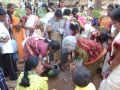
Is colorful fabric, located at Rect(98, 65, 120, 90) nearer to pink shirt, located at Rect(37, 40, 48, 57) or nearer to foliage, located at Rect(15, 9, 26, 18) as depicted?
pink shirt, located at Rect(37, 40, 48, 57)

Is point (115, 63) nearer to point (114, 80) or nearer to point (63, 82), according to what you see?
point (114, 80)

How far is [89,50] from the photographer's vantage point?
7.78ft

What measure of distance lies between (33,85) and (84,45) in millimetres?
1060

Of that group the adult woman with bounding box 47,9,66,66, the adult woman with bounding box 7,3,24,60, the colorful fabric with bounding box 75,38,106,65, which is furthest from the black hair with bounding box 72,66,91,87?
the adult woman with bounding box 7,3,24,60

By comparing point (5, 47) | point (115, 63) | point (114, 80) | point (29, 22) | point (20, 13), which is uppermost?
point (20, 13)

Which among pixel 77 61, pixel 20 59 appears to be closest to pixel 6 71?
pixel 20 59

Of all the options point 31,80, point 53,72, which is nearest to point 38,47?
point 53,72

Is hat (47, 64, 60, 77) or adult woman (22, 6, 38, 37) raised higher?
adult woman (22, 6, 38, 37)

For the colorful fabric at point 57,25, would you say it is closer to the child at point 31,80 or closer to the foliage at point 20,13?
the foliage at point 20,13

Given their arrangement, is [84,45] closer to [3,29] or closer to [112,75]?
[112,75]

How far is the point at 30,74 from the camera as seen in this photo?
1785 mm

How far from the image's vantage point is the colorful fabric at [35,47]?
2605 millimetres

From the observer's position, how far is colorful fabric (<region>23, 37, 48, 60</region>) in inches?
103

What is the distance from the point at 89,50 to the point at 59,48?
53cm
